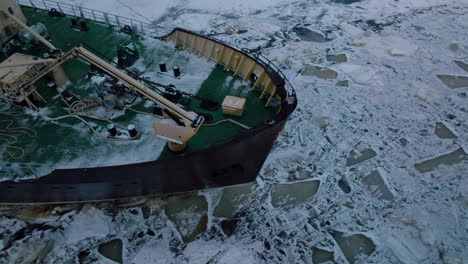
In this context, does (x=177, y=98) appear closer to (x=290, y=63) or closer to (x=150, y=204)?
(x=150, y=204)

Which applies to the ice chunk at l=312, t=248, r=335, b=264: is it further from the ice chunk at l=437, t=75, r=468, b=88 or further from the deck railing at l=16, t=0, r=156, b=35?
the deck railing at l=16, t=0, r=156, b=35

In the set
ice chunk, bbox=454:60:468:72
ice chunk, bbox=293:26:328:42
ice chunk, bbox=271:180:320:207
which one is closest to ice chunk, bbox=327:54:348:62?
ice chunk, bbox=293:26:328:42

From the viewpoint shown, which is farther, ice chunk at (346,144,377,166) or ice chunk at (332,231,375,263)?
ice chunk at (346,144,377,166)

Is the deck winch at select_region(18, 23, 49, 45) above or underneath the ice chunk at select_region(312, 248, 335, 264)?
above

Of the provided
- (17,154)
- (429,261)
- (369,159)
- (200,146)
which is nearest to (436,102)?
(369,159)

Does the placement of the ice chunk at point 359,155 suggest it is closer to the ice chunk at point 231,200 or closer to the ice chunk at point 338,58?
the ice chunk at point 231,200

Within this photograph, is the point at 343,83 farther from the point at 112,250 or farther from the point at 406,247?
the point at 112,250

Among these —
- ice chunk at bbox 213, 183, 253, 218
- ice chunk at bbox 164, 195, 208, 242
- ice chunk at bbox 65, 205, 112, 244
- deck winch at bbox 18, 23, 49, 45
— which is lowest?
ice chunk at bbox 65, 205, 112, 244

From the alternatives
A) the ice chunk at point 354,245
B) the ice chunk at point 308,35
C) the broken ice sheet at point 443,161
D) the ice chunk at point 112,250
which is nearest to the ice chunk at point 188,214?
the ice chunk at point 112,250
